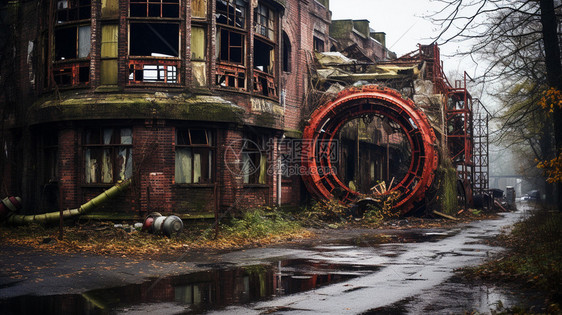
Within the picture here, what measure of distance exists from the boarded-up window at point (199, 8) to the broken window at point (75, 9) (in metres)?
3.56

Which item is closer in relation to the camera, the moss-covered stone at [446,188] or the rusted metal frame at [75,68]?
the rusted metal frame at [75,68]

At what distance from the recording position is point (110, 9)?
18.8m

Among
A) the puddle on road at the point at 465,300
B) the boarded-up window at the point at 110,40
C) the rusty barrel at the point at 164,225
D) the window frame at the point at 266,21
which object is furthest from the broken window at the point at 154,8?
the puddle on road at the point at 465,300

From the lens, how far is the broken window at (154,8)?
61.8 feet

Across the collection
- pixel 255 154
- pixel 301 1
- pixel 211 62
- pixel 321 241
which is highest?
pixel 301 1

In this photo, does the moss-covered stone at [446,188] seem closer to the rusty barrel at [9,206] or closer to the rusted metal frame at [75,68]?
the rusted metal frame at [75,68]

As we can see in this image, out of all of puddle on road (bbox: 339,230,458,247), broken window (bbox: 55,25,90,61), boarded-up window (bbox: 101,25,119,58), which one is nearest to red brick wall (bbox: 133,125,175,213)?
boarded-up window (bbox: 101,25,119,58)

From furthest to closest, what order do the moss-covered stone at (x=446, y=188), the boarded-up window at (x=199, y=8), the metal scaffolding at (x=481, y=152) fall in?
the metal scaffolding at (x=481, y=152) → the moss-covered stone at (x=446, y=188) → the boarded-up window at (x=199, y=8)

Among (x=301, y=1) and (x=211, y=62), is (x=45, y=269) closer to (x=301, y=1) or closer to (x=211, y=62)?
(x=211, y=62)

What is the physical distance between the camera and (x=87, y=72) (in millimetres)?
19344

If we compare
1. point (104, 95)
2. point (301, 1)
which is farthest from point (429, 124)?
point (104, 95)

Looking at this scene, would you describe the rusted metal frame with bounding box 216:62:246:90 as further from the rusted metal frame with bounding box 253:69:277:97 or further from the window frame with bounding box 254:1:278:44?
the window frame with bounding box 254:1:278:44

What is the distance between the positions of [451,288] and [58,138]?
47.7ft

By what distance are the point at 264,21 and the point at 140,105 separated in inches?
283
